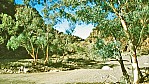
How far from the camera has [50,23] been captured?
4347 cm

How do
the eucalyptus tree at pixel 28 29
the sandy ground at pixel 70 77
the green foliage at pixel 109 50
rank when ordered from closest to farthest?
the green foliage at pixel 109 50 → the sandy ground at pixel 70 77 → the eucalyptus tree at pixel 28 29

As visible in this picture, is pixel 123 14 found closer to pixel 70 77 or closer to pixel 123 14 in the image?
pixel 123 14

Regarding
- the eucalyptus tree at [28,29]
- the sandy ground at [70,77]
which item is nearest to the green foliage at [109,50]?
the sandy ground at [70,77]

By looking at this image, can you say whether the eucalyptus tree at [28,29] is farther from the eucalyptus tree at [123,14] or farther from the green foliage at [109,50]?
the green foliage at [109,50]

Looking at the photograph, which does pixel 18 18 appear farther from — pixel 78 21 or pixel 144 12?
pixel 144 12

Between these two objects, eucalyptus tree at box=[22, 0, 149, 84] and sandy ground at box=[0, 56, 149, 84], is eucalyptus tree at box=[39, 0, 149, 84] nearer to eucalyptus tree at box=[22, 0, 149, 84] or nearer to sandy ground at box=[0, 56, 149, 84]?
eucalyptus tree at box=[22, 0, 149, 84]

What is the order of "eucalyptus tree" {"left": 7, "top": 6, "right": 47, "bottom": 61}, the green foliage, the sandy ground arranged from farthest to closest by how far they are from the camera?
1. "eucalyptus tree" {"left": 7, "top": 6, "right": 47, "bottom": 61}
2. the sandy ground
3. the green foliage

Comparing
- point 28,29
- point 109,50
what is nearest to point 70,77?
point 28,29

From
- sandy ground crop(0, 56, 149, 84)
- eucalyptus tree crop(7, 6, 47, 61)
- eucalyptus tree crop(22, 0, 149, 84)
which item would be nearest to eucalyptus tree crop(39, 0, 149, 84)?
eucalyptus tree crop(22, 0, 149, 84)

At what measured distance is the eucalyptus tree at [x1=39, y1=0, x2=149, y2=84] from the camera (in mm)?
17922

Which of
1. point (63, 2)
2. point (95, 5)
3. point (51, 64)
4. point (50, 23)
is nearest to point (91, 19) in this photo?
point (95, 5)

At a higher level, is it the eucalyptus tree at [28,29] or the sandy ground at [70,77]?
the eucalyptus tree at [28,29]

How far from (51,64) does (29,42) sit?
A: 205 inches

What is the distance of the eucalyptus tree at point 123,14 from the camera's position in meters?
17.9
